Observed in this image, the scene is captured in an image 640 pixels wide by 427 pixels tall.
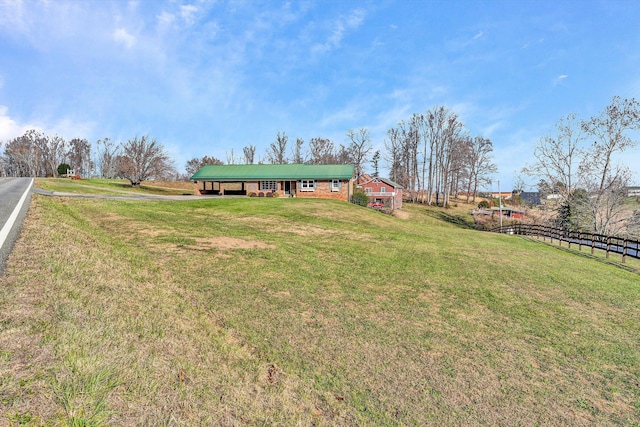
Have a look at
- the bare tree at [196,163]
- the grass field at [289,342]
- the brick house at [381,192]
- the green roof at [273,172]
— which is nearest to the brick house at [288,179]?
the green roof at [273,172]

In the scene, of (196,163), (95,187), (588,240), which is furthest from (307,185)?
(196,163)

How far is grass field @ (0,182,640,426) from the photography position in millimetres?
3371

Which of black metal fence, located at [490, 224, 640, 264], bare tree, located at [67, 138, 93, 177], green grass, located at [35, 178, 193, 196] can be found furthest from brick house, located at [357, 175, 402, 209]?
bare tree, located at [67, 138, 93, 177]

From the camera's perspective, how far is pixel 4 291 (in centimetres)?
446

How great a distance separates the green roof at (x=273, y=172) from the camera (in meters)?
41.0

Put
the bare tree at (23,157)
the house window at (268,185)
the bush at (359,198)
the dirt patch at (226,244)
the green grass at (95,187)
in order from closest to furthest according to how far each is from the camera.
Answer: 1. the dirt patch at (226,244)
2. the green grass at (95,187)
3. the bush at (359,198)
4. the house window at (268,185)
5. the bare tree at (23,157)

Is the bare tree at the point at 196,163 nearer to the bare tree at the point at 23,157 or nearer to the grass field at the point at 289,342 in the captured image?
the bare tree at the point at 23,157

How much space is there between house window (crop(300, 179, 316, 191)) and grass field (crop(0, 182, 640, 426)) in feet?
102

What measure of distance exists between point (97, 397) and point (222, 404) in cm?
132

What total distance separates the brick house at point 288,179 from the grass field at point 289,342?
30.7 meters

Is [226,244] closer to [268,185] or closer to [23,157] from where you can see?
[268,185]

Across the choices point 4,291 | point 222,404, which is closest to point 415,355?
point 222,404

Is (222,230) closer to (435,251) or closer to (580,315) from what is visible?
(435,251)

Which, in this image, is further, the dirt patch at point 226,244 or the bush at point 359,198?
the bush at point 359,198
